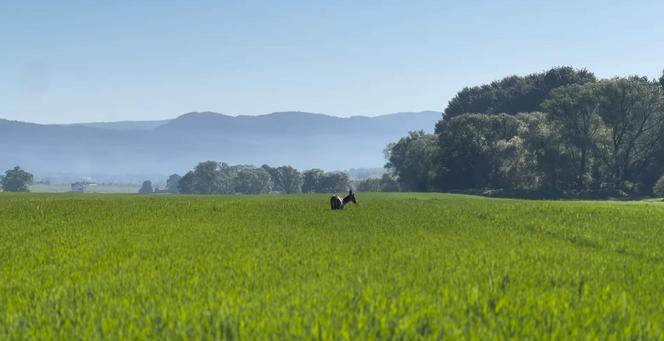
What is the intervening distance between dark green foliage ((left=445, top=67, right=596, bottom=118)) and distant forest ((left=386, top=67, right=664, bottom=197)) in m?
28.4

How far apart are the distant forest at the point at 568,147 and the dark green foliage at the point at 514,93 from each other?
28358mm

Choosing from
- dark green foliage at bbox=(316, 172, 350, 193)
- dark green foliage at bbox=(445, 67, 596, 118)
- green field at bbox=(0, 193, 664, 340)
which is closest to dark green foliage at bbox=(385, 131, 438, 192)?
dark green foliage at bbox=(445, 67, 596, 118)

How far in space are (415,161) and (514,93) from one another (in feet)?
113

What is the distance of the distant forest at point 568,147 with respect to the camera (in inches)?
3600

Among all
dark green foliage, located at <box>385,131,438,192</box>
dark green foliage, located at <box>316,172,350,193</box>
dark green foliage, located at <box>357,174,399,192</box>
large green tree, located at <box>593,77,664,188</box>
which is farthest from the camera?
dark green foliage, located at <box>316,172,350,193</box>

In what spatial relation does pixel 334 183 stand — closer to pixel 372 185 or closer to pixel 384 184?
pixel 372 185

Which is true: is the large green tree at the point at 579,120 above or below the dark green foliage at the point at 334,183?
above

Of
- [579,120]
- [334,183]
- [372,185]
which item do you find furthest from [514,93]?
[334,183]

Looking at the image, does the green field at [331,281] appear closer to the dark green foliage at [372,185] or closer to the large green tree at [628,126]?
the large green tree at [628,126]

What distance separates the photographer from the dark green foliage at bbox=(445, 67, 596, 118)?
5349 inches

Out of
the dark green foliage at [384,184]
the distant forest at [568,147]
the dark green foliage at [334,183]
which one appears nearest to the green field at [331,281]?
the distant forest at [568,147]

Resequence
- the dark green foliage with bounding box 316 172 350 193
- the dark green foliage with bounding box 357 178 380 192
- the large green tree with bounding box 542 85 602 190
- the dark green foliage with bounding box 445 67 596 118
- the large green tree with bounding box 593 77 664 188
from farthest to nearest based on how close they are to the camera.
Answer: the dark green foliage with bounding box 316 172 350 193 → the dark green foliage with bounding box 357 178 380 192 → the dark green foliage with bounding box 445 67 596 118 → the large green tree with bounding box 542 85 602 190 → the large green tree with bounding box 593 77 664 188

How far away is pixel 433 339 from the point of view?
7.16 metres

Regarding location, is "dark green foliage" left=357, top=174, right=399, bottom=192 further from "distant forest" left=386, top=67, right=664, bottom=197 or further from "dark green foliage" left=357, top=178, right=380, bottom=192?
"distant forest" left=386, top=67, right=664, bottom=197
